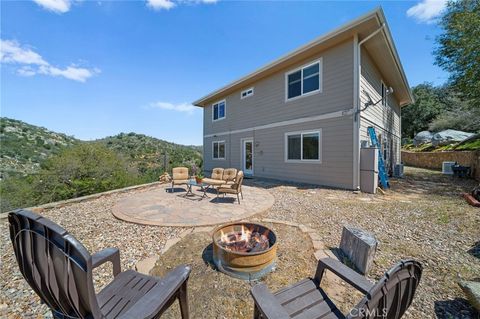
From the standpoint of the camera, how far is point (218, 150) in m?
13.9

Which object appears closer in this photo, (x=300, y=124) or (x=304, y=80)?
(x=304, y=80)

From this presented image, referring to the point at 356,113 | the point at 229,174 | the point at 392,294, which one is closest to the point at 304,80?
the point at 356,113

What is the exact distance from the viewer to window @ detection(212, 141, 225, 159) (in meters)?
13.5

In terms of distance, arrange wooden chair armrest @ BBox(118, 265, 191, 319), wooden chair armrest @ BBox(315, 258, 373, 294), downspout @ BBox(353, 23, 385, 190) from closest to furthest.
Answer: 1. wooden chair armrest @ BBox(118, 265, 191, 319)
2. wooden chair armrest @ BBox(315, 258, 373, 294)
3. downspout @ BBox(353, 23, 385, 190)

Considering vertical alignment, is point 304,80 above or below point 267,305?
above

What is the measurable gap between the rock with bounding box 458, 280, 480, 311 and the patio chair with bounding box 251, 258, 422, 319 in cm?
121

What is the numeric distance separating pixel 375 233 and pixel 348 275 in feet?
8.42

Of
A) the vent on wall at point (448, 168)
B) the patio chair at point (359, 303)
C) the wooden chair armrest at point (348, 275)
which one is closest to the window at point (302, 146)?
the wooden chair armrest at point (348, 275)

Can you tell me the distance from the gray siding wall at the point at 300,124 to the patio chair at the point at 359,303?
20.9 feet

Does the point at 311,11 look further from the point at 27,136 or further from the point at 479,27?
the point at 27,136

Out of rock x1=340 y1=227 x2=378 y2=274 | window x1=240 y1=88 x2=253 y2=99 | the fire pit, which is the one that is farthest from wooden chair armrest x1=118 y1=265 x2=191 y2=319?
window x1=240 y1=88 x2=253 y2=99

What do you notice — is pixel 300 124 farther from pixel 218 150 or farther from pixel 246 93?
pixel 218 150

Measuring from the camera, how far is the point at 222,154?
534 inches

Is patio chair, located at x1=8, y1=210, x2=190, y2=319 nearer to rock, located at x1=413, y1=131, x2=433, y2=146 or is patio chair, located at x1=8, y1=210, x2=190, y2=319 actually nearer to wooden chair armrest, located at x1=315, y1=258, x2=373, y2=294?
wooden chair armrest, located at x1=315, y1=258, x2=373, y2=294
